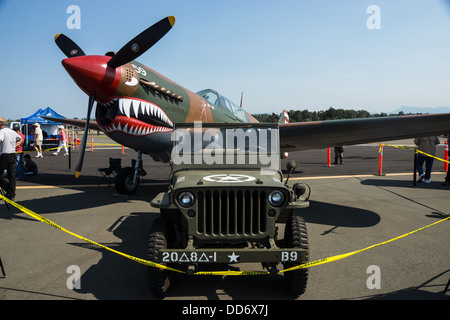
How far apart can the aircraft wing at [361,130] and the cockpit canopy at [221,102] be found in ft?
7.48

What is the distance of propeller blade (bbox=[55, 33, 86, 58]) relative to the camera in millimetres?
7803

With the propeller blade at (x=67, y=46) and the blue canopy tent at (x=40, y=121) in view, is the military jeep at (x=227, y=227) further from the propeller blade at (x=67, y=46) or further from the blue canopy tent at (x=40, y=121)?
the blue canopy tent at (x=40, y=121)

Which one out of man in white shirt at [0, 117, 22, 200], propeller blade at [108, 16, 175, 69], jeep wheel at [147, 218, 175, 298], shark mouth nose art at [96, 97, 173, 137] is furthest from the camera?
man in white shirt at [0, 117, 22, 200]

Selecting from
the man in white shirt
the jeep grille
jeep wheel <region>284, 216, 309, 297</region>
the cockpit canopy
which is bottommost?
jeep wheel <region>284, 216, 309, 297</region>

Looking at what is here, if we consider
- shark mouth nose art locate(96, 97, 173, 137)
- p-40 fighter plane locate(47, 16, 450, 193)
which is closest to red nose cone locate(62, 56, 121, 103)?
p-40 fighter plane locate(47, 16, 450, 193)

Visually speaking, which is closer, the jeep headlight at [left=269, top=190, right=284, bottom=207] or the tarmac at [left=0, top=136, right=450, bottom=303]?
the jeep headlight at [left=269, top=190, right=284, bottom=207]

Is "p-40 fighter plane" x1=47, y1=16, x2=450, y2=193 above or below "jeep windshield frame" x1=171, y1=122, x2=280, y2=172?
above

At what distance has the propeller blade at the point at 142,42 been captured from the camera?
274 inches

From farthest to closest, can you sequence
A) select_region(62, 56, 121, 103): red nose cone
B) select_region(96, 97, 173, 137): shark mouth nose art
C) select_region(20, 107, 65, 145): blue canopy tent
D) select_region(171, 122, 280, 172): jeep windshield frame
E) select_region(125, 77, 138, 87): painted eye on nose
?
select_region(20, 107, 65, 145): blue canopy tent, select_region(96, 97, 173, 137): shark mouth nose art, select_region(125, 77, 138, 87): painted eye on nose, select_region(62, 56, 121, 103): red nose cone, select_region(171, 122, 280, 172): jeep windshield frame

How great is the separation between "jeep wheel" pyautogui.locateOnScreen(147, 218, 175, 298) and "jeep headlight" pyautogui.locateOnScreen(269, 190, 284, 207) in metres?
1.22

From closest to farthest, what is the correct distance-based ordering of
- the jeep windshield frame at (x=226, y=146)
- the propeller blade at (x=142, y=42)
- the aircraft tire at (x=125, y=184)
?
the jeep windshield frame at (x=226, y=146)
the propeller blade at (x=142, y=42)
the aircraft tire at (x=125, y=184)

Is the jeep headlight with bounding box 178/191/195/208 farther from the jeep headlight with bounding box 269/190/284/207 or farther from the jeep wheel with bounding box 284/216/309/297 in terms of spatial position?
the jeep wheel with bounding box 284/216/309/297

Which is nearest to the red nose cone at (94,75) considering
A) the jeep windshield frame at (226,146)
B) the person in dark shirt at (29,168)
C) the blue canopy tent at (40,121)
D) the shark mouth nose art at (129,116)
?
the shark mouth nose art at (129,116)

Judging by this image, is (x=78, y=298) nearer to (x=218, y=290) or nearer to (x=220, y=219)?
(x=218, y=290)
